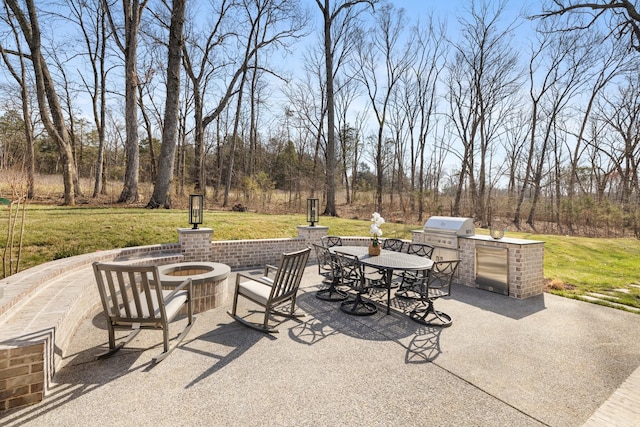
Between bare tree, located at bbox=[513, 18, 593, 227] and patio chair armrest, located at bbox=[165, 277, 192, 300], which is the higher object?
bare tree, located at bbox=[513, 18, 593, 227]

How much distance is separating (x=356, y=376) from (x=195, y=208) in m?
4.40

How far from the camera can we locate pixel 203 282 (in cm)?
388

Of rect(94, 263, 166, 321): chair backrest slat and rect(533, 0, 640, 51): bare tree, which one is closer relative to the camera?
rect(94, 263, 166, 321): chair backrest slat

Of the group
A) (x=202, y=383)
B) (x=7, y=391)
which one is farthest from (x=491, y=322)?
(x=7, y=391)

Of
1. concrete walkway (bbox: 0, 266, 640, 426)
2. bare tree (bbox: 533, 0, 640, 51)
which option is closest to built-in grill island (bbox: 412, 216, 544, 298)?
concrete walkway (bbox: 0, 266, 640, 426)

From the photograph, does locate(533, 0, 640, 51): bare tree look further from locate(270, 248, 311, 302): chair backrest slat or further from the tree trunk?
the tree trunk

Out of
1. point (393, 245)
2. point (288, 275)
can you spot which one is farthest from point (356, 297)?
point (393, 245)

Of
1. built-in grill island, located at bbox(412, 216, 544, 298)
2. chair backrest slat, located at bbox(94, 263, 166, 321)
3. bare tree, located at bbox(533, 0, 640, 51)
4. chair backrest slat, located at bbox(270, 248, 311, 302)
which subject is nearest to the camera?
chair backrest slat, located at bbox(94, 263, 166, 321)

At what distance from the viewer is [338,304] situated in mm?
4316

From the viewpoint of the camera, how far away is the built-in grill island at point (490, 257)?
190 inches

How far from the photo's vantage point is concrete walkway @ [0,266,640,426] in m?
1.99

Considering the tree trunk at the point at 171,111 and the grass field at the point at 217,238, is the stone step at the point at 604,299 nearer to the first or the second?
the grass field at the point at 217,238

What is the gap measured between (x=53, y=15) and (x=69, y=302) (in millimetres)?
13213

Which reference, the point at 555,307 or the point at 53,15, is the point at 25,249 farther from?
the point at 53,15
